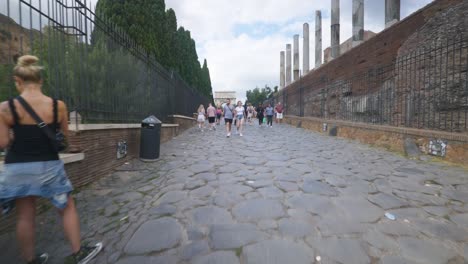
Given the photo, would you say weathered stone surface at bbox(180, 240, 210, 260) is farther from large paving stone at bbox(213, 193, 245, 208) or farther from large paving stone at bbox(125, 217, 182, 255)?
large paving stone at bbox(213, 193, 245, 208)

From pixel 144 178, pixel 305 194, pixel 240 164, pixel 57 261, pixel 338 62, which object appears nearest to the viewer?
pixel 57 261

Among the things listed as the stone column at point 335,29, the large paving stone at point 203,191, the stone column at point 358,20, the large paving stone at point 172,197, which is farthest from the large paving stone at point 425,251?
the stone column at point 335,29

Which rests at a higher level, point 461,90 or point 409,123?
point 461,90

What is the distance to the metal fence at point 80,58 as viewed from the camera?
3.20m

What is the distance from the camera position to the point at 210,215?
126 inches

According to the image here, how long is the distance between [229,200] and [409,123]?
6.95m

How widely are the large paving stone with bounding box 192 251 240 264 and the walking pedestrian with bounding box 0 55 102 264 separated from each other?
1.01m

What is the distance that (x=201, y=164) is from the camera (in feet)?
19.9

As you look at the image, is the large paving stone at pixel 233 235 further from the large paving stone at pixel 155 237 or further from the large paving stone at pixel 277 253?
the large paving stone at pixel 155 237

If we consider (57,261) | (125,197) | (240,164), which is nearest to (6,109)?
(57,261)

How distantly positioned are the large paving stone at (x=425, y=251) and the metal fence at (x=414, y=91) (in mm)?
5163

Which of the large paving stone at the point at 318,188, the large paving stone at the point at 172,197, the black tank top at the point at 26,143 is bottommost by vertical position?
the large paving stone at the point at 172,197

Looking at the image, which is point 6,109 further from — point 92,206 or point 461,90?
point 461,90

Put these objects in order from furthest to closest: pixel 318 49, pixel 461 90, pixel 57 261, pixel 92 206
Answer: pixel 318 49 → pixel 461 90 → pixel 92 206 → pixel 57 261
